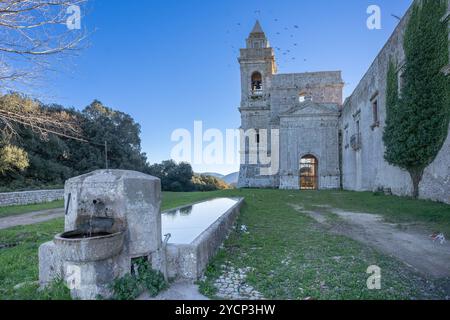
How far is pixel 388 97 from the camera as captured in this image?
13664 millimetres

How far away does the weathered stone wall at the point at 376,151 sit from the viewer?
9625mm

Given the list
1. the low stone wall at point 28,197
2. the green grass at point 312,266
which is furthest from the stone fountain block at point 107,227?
the low stone wall at point 28,197

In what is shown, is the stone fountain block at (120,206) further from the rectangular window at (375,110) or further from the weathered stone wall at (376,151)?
the rectangular window at (375,110)

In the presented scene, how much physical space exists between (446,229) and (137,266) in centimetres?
704

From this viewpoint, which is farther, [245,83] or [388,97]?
[245,83]

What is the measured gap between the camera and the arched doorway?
27.0 metres

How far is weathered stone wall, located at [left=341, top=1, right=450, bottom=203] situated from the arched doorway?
9.27 ft

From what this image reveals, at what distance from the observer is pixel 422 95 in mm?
10273

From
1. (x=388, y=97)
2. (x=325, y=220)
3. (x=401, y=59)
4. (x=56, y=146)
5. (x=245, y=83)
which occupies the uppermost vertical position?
(x=245, y=83)

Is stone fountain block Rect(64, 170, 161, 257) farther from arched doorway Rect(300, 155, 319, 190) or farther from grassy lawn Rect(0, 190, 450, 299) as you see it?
arched doorway Rect(300, 155, 319, 190)

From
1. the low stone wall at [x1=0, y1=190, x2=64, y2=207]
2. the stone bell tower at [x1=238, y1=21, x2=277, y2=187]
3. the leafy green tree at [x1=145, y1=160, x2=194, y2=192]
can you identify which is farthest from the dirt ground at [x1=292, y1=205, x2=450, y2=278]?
the leafy green tree at [x1=145, y1=160, x2=194, y2=192]

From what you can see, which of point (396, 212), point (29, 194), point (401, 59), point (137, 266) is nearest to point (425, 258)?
point (137, 266)

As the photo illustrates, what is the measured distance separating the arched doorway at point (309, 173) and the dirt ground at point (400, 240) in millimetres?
19210
